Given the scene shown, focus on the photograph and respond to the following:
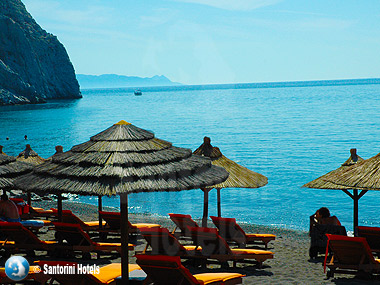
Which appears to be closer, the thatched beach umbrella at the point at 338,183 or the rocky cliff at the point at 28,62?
the thatched beach umbrella at the point at 338,183

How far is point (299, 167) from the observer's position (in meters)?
39.9

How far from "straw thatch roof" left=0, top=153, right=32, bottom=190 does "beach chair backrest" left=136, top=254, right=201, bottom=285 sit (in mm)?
4725

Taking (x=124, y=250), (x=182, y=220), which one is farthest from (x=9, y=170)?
(x=124, y=250)

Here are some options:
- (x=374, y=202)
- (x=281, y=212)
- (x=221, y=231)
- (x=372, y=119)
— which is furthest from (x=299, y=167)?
(x=372, y=119)

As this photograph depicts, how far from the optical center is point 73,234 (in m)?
9.75

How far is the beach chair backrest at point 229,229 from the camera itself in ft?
34.7

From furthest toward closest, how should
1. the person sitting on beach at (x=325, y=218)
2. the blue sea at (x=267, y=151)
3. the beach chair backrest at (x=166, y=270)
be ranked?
the blue sea at (x=267, y=151)
the person sitting on beach at (x=325, y=218)
the beach chair backrest at (x=166, y=270)

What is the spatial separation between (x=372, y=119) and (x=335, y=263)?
7868 cm

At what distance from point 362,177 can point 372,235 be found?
1.08 metres

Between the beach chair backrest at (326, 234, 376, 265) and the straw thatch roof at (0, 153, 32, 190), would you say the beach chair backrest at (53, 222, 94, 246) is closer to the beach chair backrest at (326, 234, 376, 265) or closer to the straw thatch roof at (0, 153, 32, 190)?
the straw thatch roof at (0, 153, 32, 190)

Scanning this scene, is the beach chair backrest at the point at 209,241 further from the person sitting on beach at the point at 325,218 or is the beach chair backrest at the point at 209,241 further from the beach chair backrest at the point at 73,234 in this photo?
the person sitting on beach at the point at 325,218

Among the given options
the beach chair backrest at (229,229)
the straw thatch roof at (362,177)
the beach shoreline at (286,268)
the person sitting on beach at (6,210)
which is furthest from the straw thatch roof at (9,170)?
the straw thatch roof at (362,177)

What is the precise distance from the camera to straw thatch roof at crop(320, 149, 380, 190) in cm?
916

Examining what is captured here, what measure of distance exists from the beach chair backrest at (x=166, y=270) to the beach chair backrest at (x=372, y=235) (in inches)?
160
